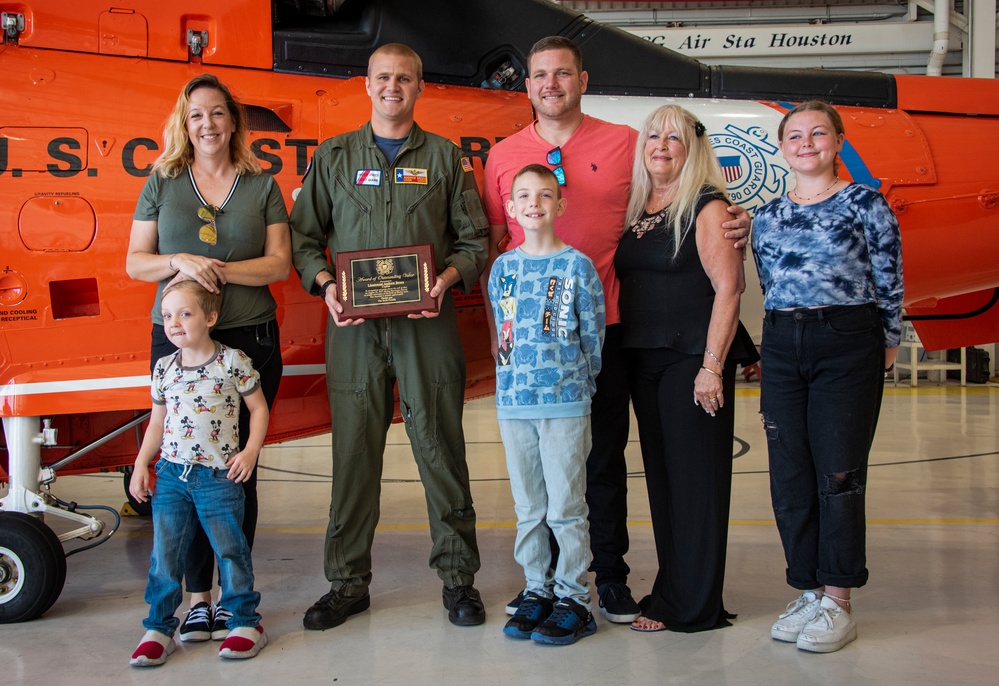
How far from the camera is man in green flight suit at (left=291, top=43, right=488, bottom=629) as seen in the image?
3.31 m

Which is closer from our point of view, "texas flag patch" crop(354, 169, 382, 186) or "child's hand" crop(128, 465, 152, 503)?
"child's hand" crop(128, 465, 152, 503)

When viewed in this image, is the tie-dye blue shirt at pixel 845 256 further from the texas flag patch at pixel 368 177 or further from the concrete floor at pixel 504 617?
the texas flag patch at pixel 368 177

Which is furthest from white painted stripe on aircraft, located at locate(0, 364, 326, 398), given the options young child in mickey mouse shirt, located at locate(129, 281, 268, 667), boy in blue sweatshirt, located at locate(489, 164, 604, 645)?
boy in blue sweatshirt, located at locate(489, 164, 604, 645)

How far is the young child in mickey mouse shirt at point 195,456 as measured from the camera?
2.95 meters

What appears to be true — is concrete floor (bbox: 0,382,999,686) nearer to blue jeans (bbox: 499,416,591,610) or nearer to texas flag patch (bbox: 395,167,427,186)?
blue jeans (bbox: 499,416,591,610)

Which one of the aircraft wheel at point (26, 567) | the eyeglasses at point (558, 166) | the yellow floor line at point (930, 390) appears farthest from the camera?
the yellow floor line at point (930, 390)

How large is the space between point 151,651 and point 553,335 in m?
1.77

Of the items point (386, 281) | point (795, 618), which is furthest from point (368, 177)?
point (795, 618)

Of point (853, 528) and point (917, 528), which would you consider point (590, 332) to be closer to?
point (853, 528)

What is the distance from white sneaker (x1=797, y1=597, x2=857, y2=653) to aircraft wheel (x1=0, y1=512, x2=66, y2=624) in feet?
9.52

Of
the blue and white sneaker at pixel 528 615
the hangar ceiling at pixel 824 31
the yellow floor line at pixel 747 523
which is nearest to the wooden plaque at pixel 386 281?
the blue and white sneaker at pixel 528 615

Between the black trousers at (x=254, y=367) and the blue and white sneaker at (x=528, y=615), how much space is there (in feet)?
3.42

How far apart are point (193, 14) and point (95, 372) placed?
158 centimetres

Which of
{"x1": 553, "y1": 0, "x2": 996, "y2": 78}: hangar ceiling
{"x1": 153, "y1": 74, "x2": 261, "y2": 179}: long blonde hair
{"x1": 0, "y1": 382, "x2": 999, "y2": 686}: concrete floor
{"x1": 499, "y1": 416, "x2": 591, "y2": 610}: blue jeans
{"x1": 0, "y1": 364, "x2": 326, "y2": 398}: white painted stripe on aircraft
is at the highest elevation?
{"x1": 553, "y1": 0, "x2": 996, "y2": 78}: hangar ceiling
